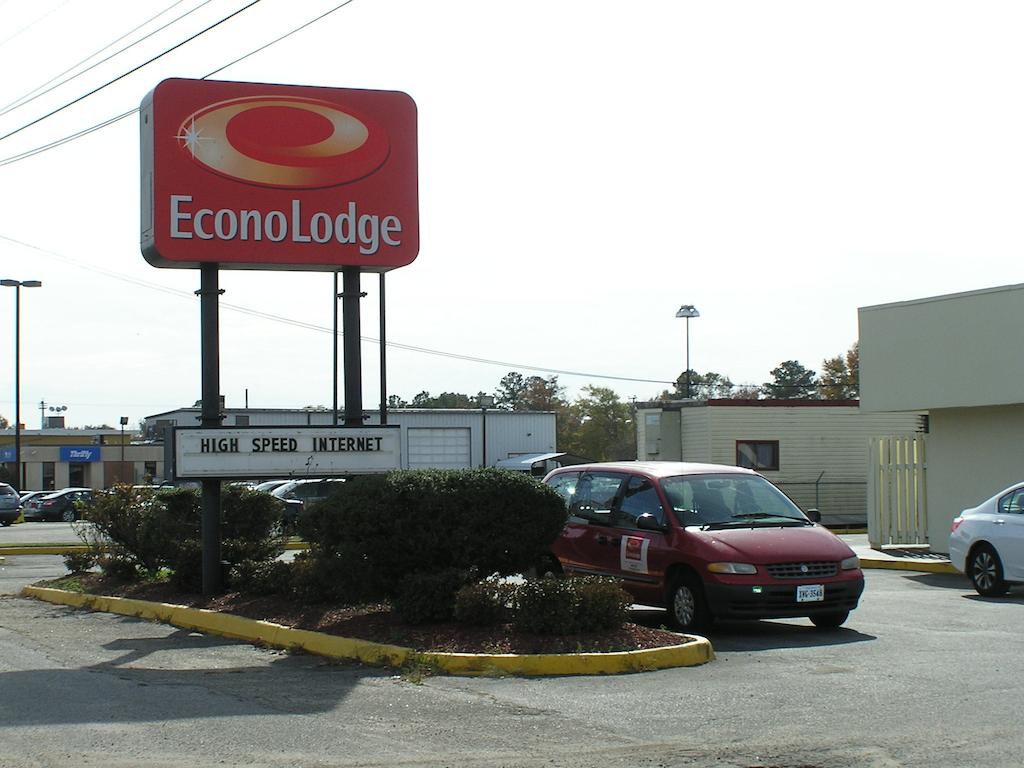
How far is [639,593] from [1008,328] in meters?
10.1

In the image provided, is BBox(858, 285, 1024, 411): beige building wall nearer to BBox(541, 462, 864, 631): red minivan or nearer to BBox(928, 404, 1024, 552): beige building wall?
BBox(928, 404, 1024, 552): beige building wall

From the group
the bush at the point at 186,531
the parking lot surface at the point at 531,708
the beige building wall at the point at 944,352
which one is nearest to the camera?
the parking lot surface at the point at 531,708

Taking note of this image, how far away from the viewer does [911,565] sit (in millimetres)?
20438

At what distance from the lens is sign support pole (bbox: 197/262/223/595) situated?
13883 mm

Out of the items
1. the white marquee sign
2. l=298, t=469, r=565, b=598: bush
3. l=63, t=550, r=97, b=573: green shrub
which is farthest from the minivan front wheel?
l=63, t=550, r=97, b=573: green shrub

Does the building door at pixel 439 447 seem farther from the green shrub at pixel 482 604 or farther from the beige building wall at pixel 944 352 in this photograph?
the green shrub at pixel 482 604

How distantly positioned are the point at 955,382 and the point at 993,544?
5280 millimetres

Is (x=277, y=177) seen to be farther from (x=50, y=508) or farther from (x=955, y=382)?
(x=50, y=508)

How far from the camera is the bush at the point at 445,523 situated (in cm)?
1122

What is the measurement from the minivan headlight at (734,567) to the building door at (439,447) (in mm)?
44857

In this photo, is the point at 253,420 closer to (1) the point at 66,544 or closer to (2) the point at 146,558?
(1) the point at 66,544

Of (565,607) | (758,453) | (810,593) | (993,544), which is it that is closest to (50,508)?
(758,453)

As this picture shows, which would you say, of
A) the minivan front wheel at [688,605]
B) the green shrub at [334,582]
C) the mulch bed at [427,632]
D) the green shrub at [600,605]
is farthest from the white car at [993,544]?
the green shrub at [334,582]

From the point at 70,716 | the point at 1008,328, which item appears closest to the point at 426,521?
the point at 70,716
